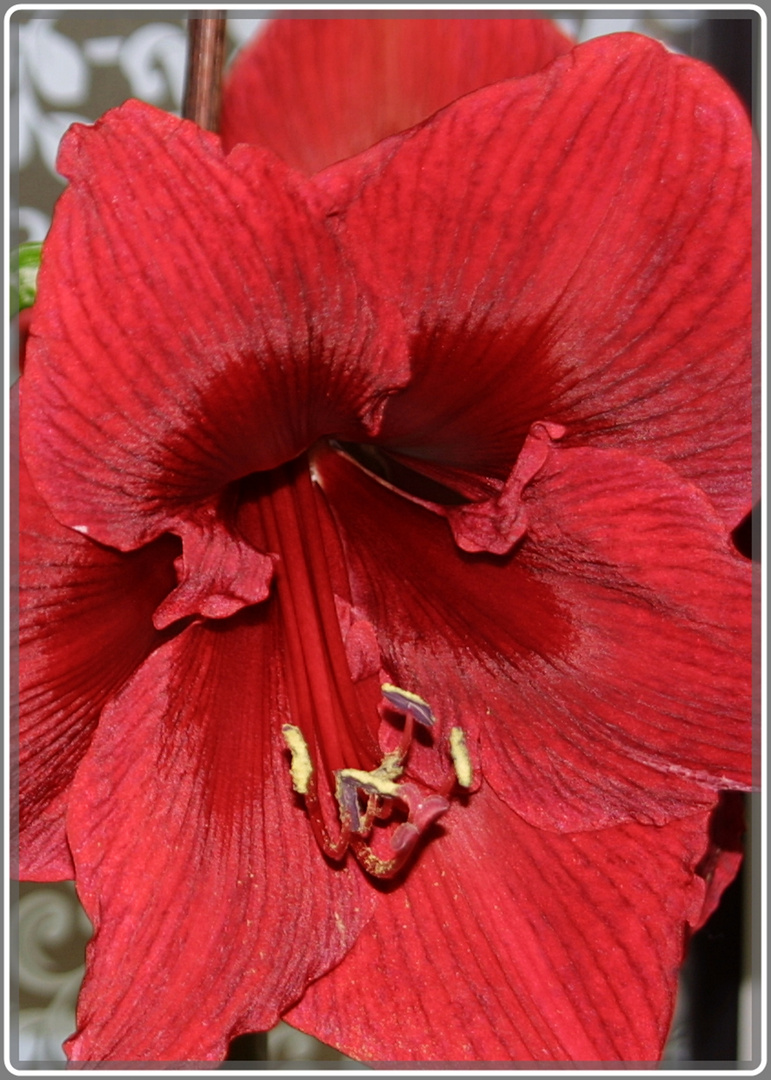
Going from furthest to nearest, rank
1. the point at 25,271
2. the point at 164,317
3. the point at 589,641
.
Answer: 1. the point at 25,271
2. the point at 589,641
3. the point at 164,317

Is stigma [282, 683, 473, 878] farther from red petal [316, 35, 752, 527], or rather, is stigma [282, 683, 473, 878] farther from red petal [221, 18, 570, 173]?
red petal [221, 18, 570, 173]

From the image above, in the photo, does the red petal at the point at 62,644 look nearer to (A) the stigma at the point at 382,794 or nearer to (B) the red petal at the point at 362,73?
(A) the stigma at the point at 382,794

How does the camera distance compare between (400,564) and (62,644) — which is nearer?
(62,644)

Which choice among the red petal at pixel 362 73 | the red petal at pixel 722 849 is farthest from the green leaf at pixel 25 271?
the red petal at pixel 722 849

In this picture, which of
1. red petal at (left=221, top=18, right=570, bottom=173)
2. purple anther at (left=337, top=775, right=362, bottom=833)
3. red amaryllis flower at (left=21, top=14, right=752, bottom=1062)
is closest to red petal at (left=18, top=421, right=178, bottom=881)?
red amaryllis flower at (left=21, top=14, right=752, bottom=1062)

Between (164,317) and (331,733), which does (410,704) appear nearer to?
(331,733)

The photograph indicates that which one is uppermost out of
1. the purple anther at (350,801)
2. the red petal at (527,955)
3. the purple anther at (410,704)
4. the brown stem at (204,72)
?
the brown stem at (204,72)

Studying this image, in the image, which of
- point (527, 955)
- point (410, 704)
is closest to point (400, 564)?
point (410, 704)

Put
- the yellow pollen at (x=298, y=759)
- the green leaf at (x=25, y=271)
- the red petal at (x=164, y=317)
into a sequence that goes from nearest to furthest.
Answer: the red petal at (x=164, y=317) < the yellow pollen at (x=298, y=759) < the green leaf at (x=25, y=271)
